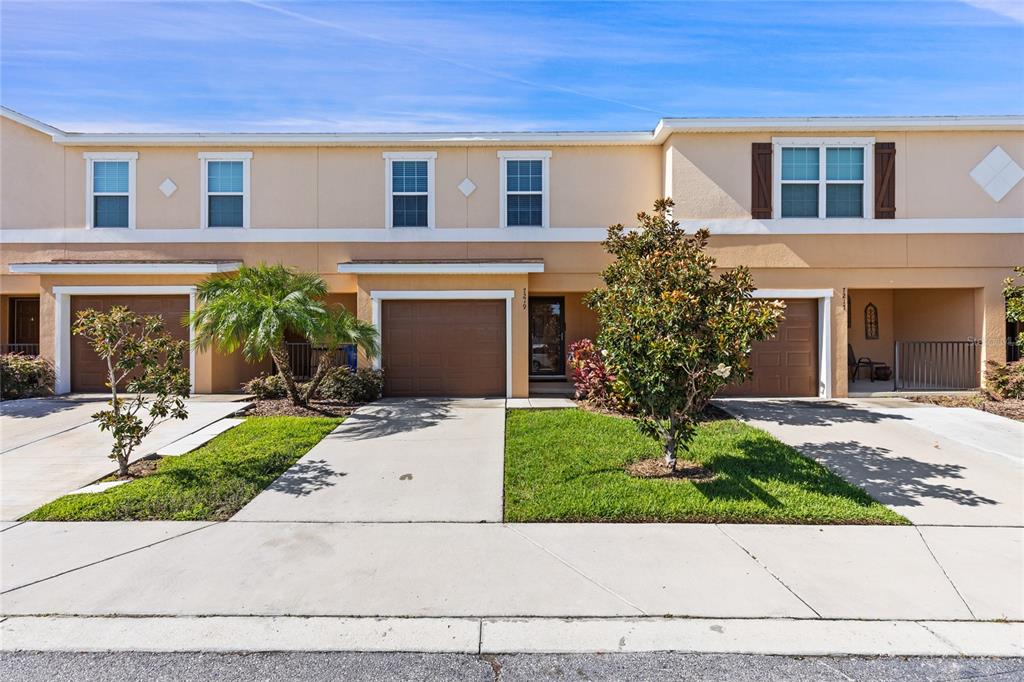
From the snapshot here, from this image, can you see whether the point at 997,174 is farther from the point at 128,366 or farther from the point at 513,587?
the point at 128,366

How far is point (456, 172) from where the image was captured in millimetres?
13602

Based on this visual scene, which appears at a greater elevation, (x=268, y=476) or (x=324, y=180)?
(x=324, y=180)

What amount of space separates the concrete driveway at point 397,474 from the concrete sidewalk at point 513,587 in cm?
37

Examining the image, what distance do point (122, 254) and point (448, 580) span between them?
44.2 feet

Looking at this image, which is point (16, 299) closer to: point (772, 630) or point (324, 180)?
point (324, 180)

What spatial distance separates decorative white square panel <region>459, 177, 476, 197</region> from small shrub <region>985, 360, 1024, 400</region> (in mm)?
12394

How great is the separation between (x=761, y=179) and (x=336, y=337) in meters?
10.1

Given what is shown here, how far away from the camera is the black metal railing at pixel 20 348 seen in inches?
564

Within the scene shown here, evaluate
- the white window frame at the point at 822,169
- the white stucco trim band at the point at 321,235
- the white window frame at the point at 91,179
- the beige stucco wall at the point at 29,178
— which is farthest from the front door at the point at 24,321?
the white window frame at the point at 822,169

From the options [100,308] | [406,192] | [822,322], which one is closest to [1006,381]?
[822,322]

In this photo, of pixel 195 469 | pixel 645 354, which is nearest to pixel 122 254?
pixel 195 469

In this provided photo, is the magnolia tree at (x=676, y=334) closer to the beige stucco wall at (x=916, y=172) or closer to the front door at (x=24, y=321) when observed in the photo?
the beige stucco wall at (x=916, y=172)

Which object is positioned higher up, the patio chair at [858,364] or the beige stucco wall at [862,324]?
the beige stucco wall at [862,324]

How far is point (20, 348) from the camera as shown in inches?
573
